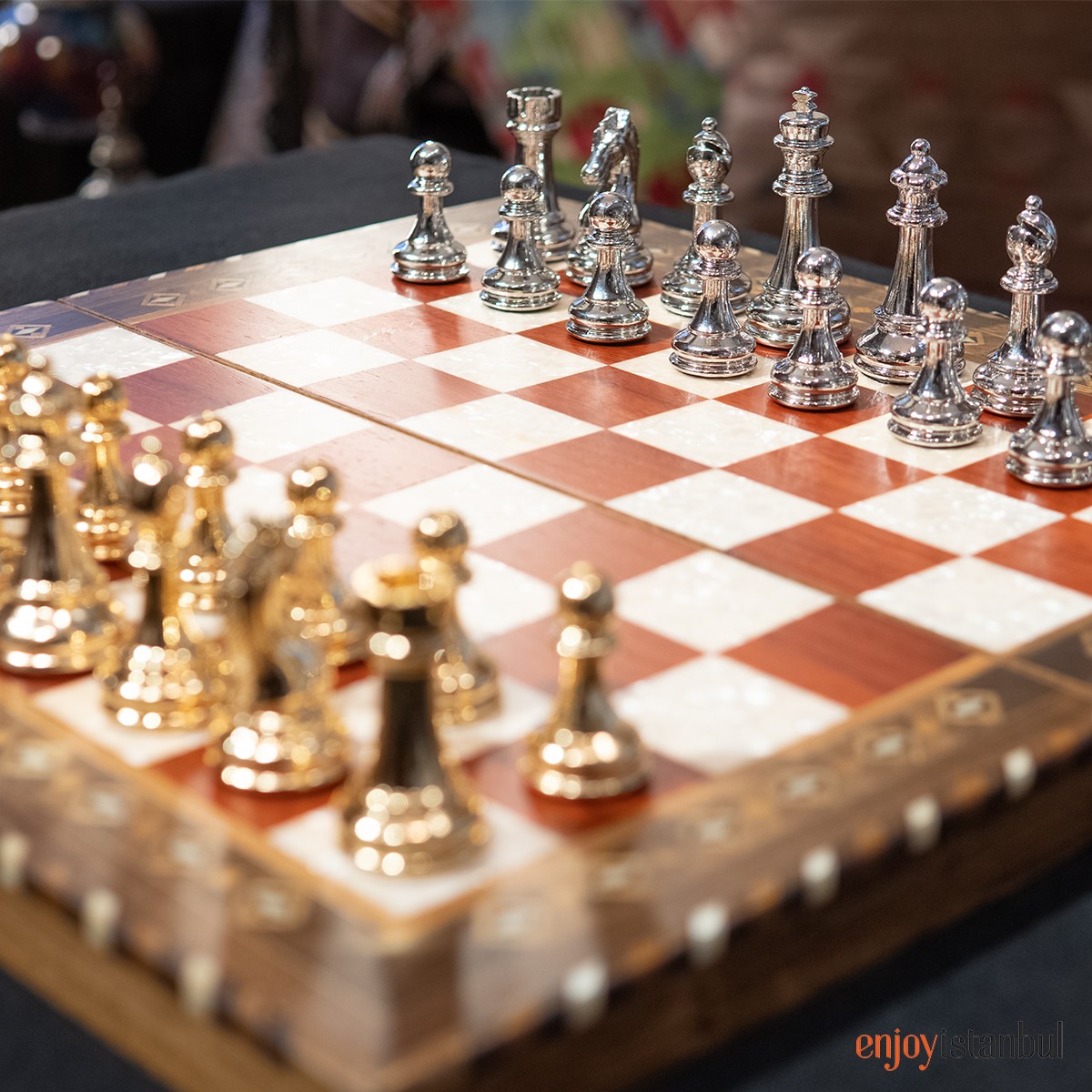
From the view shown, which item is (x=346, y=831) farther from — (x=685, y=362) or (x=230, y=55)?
(x=230, y=55)

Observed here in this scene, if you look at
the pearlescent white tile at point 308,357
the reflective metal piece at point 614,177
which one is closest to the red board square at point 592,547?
the pearlescent white tile at point 308,357

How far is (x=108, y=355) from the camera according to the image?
76.9 inches

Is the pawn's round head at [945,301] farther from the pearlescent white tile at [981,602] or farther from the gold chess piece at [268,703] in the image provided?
the gold chess piece at [268,703]

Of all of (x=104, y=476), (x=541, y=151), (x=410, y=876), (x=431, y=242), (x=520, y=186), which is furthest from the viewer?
(x=541, y=151)

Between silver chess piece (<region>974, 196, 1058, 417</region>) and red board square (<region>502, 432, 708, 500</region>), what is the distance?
15.3 inches

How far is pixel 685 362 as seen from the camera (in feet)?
6.29

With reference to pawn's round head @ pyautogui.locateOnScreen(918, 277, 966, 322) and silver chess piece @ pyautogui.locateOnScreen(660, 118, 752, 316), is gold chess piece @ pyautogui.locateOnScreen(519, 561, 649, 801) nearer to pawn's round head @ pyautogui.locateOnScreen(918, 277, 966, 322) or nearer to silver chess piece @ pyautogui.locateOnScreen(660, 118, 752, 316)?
pawn's round head @ pyautogui.locateOnScreen(918, 277, 966, 322)

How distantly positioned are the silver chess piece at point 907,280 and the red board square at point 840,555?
440mm

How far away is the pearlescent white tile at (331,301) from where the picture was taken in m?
2.09

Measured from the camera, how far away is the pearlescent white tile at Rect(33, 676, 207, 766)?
113cm

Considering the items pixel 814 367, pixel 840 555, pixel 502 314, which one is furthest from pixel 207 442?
pixel 502 314

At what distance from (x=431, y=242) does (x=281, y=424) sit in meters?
0.56

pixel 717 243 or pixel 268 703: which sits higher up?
pixel 717 243

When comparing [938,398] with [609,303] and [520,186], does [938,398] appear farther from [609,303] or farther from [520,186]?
[520,186]
